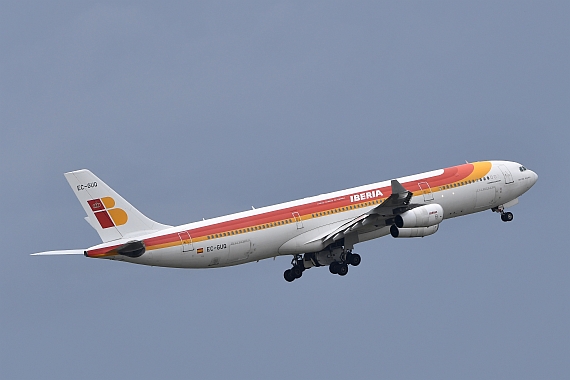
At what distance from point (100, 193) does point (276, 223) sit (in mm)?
11357

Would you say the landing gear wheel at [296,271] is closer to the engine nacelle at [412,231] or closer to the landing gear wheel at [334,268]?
the landing gear wheel at [334,268]

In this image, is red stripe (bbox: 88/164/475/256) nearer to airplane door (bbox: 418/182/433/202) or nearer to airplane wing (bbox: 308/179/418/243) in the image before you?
airplane door (bbox: 418/182/433/202)

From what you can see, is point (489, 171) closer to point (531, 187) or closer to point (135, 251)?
point (531, 187)

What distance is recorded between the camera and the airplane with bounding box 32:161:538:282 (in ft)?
236

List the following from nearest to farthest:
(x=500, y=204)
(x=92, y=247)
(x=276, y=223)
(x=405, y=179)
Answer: (x=92, y=247) → (x=276, y=223) → (x=405, y=179) → (x=500, y=204)

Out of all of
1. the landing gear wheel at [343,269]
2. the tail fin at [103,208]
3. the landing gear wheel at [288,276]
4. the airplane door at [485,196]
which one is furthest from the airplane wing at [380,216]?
the tail fin at [103,208]

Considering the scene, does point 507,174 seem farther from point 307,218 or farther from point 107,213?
point 107,213

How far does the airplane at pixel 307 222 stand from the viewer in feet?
236

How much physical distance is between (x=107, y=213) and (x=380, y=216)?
17091 millimetres

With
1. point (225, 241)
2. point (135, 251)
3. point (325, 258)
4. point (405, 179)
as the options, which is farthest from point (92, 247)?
point (405, 179)

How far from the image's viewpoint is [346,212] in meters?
79.4

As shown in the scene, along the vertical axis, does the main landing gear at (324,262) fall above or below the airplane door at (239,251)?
below

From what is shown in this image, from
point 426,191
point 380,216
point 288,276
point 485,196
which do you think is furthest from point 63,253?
point 485,196

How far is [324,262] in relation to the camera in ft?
266
